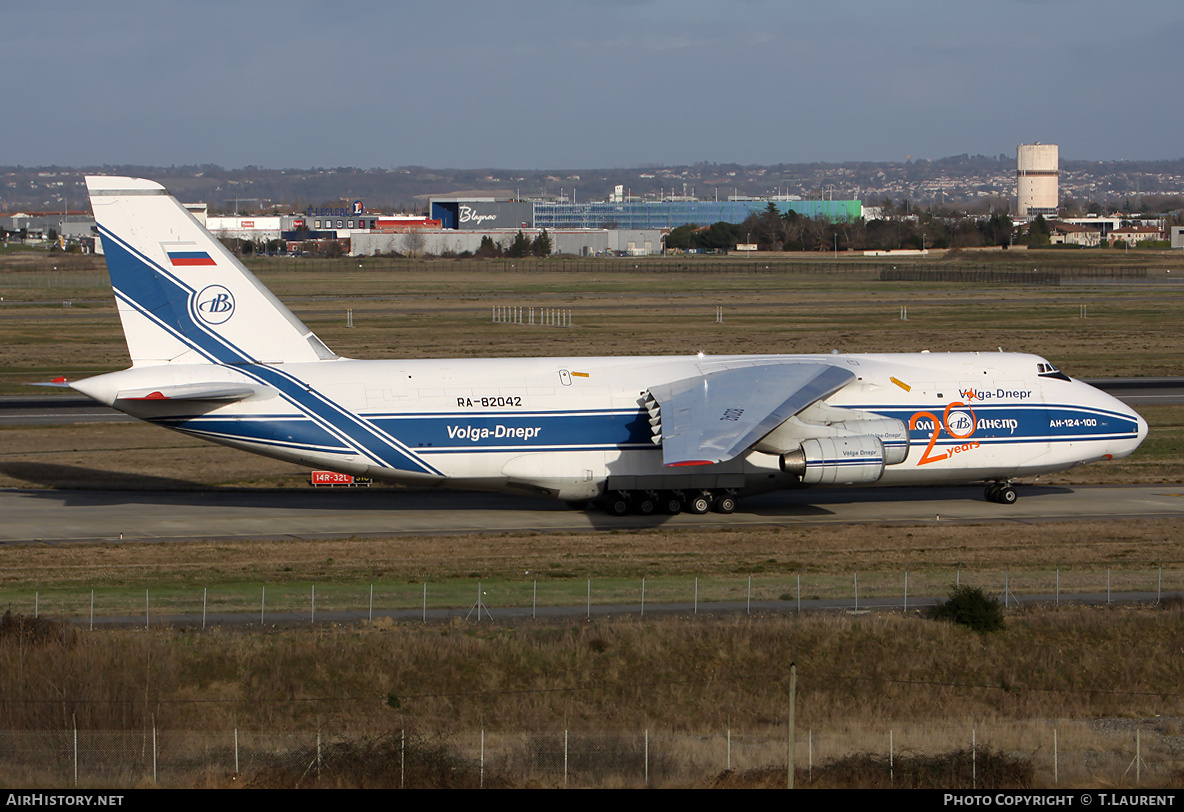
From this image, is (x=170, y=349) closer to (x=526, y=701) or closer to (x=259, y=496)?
(x=259, y=496)

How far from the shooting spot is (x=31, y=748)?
19.1 m

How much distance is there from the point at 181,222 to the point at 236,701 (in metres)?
15.2

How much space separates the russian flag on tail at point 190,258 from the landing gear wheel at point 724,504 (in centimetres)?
1479

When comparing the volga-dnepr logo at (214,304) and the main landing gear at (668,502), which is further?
the main landing gear at (668,502)

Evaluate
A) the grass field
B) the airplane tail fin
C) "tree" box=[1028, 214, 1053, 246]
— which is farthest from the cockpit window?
"tree" box=[1028, 214, 1053, 246]

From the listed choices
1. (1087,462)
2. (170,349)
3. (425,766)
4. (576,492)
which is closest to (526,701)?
(425,766)

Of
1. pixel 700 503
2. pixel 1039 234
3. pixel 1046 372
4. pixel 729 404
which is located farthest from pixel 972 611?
pixel 1039 234

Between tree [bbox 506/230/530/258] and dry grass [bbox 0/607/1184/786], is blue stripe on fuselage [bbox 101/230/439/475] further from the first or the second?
tree [bbox 506/230/530/258]

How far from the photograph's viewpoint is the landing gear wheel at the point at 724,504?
34.5 meters

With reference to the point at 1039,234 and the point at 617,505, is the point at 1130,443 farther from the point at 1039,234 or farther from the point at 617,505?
the point at 1039,234

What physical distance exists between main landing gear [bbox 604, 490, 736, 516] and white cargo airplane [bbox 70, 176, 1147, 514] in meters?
0.05

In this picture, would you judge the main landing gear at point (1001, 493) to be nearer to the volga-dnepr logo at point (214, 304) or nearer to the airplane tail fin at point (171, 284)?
the airplane tail fin at point (171, 284)

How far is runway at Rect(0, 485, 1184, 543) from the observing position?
32219 mm

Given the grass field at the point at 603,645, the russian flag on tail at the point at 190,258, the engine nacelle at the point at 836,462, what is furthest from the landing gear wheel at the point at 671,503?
the russian flag on tail at the point at 190,258
